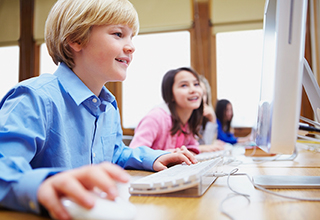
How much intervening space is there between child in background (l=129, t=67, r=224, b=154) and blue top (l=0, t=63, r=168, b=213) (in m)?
0.51

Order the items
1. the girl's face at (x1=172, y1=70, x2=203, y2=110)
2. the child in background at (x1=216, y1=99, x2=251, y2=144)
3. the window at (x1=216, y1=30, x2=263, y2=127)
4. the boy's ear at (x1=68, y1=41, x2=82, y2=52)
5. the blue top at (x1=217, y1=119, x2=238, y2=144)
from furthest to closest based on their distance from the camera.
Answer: the window at (x1=216, y1=30, x2=263, y2=127), the child in background at (x1=216, y1=99, x2=251, y2=144), the blue top at (x1=217, y1=119, x2=238, y2=144), the girl's face at (x1=172, y1=70, x2=203, y2=110), the boy's ear at (x1=68, y1=41, x2=82, y2=52)

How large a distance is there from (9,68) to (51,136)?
379cm

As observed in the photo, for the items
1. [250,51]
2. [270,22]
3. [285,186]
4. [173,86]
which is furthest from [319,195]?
[250,51]

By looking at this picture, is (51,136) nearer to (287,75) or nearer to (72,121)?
(72,121)

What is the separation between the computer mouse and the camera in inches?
11.0

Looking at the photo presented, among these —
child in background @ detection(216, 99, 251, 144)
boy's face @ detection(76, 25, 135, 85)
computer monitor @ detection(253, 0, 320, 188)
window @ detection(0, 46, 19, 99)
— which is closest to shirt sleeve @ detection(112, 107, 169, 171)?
boy's face @ detection(76, 25, 135, 85)

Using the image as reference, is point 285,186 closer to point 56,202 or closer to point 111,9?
point 56,202

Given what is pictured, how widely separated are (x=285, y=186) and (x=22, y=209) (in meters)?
0.43

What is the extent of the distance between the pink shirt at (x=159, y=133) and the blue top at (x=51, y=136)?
1.40 feet

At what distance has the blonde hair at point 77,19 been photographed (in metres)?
0.76

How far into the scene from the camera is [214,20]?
3.29 m

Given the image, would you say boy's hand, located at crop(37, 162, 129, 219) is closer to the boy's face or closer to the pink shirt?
the boy's face

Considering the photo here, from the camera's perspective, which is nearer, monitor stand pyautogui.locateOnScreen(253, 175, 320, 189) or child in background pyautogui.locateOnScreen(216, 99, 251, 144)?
monitor stand pyautogui.locateOnScreen(253, 175, 320, 189)

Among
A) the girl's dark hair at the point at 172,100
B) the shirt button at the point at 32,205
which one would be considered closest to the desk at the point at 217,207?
the shirt button at the point at 32,205
